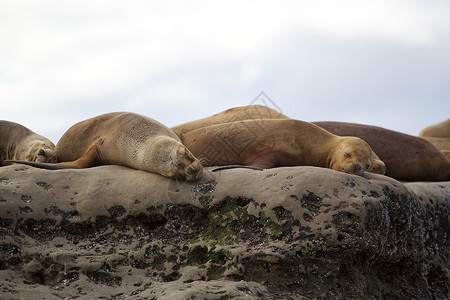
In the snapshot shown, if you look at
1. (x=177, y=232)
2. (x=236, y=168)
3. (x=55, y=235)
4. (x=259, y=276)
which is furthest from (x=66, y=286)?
(x=236, y=168)

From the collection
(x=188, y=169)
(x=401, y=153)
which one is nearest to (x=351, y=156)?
(x=188, y=169)

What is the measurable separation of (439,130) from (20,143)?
8.65 metres

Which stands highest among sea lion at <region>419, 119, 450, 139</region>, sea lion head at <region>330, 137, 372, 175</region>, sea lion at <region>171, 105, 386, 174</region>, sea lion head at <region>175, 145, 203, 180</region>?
sea lion at <region>171, 105, 386, 174</region>

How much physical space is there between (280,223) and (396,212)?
49.5 inches

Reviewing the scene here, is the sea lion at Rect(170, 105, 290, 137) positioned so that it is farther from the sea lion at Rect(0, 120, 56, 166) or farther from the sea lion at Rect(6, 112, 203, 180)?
the sea lion at Rect(0, 120, 56, 166)

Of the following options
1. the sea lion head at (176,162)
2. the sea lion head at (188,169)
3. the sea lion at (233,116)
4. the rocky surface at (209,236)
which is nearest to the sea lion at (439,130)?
the sea lion at (233,116)

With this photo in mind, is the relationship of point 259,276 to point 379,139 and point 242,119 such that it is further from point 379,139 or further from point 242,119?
point 379,139

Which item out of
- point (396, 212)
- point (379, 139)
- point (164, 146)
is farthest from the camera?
point (379, 139)

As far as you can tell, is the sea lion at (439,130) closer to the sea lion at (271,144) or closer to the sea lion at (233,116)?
the sea lion at (233,116)

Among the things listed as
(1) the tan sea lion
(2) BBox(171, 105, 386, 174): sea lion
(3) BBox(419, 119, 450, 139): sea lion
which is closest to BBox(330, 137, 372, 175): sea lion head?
(2) BBox(171, 105, 386, 174): sea lion

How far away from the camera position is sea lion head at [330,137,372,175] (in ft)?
22.2

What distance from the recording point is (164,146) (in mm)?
6441

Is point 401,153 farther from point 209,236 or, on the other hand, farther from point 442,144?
point 209,236

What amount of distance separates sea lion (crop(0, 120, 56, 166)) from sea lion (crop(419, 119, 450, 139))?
8.24m
